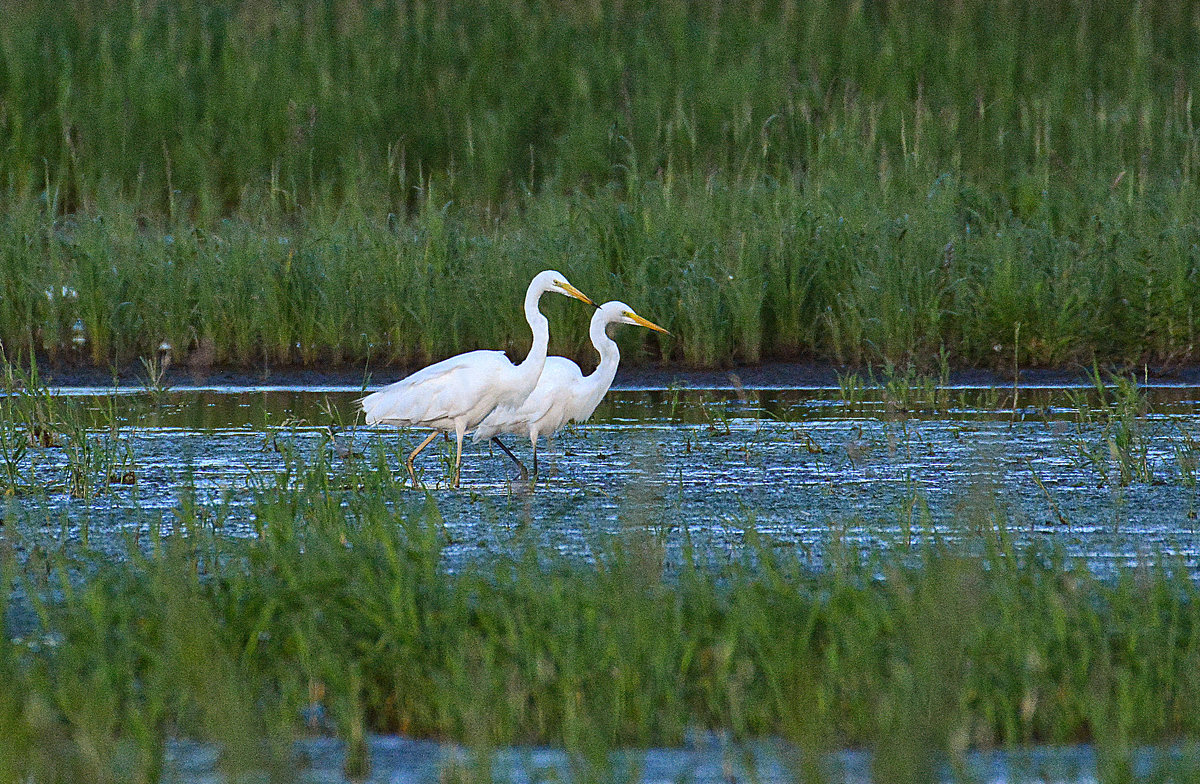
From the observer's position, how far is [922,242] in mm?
8742

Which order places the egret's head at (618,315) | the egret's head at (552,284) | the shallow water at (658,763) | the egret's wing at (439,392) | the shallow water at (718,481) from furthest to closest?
1. the egret's head at (618,315)
2. the egret's head at (552,284)
3. the egret's wing at (439,392)
4. the shallow water at (718,481)
5. the shallow water at (658,763)

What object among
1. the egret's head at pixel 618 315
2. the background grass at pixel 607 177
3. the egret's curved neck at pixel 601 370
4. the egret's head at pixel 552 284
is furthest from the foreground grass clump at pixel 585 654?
the background grass at pixel 607 177

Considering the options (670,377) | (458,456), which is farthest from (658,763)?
(670,377)

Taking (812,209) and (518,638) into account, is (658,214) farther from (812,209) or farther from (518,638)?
(518,638)

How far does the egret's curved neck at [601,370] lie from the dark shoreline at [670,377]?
4.18 feet

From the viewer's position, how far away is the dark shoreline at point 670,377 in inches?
330

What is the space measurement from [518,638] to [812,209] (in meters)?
6.27

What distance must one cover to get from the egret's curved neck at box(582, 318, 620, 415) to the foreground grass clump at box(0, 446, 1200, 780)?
2.78 m

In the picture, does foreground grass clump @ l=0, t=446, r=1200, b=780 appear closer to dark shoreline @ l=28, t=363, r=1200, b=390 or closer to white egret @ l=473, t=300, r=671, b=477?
white egret @ l=473, t=300, r=671, b=477

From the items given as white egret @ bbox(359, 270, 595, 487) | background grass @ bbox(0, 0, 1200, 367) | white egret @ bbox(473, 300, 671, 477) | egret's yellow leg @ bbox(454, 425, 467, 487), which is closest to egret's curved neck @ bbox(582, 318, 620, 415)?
white egret @ bbox(473, 300, 671, 477)

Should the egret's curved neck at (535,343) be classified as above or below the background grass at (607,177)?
below

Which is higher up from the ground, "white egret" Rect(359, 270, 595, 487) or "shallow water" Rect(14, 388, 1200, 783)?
Result: "white egret" Rect(359, 270, 595, 487)

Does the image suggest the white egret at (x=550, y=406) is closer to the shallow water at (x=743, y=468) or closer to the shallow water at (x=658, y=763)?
the shallow water at (x=743, y=468)

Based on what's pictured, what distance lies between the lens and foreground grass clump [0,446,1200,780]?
3141 mm
